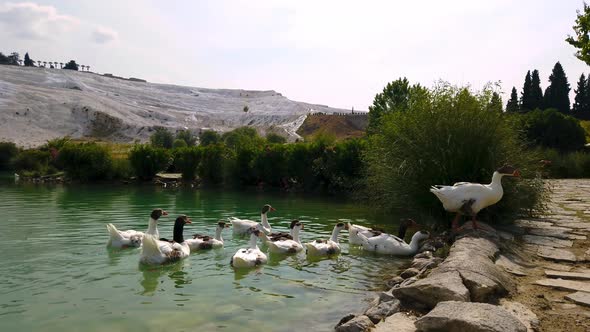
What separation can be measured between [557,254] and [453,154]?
13.9ft

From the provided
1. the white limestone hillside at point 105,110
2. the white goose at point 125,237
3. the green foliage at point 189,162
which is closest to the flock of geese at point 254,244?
the white goose at point 125,237

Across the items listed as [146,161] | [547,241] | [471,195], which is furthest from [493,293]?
[146,161]

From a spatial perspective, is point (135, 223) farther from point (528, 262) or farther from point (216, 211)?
point (528, 262)

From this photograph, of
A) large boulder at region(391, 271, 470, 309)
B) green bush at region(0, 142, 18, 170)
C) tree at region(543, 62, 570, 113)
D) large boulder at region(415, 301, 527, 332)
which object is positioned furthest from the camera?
tree at region(543, 62, 570, 113)

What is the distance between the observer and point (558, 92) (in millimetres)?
69438

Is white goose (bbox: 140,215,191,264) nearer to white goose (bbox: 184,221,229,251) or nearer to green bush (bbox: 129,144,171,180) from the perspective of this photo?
white goose (bbox: 184,221,229,251)

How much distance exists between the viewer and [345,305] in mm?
7660

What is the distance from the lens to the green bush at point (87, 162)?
43.9 meters

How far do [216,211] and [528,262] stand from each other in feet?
48.9

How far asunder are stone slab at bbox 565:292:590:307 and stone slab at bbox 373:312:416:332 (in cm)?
199

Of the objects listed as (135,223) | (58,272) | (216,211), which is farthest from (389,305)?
(216,211)

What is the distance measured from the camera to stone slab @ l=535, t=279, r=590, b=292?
254 inches

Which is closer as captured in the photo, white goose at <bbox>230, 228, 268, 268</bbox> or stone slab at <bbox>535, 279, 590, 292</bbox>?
stone slab at <bbox>535, 279, 590, 292</bbox>

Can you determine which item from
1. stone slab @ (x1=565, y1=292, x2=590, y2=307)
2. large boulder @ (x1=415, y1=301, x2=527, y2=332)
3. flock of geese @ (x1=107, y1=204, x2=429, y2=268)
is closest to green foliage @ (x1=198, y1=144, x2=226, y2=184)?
flock of geese @ (x1=107, y1=204, x2=429, y2=268)
